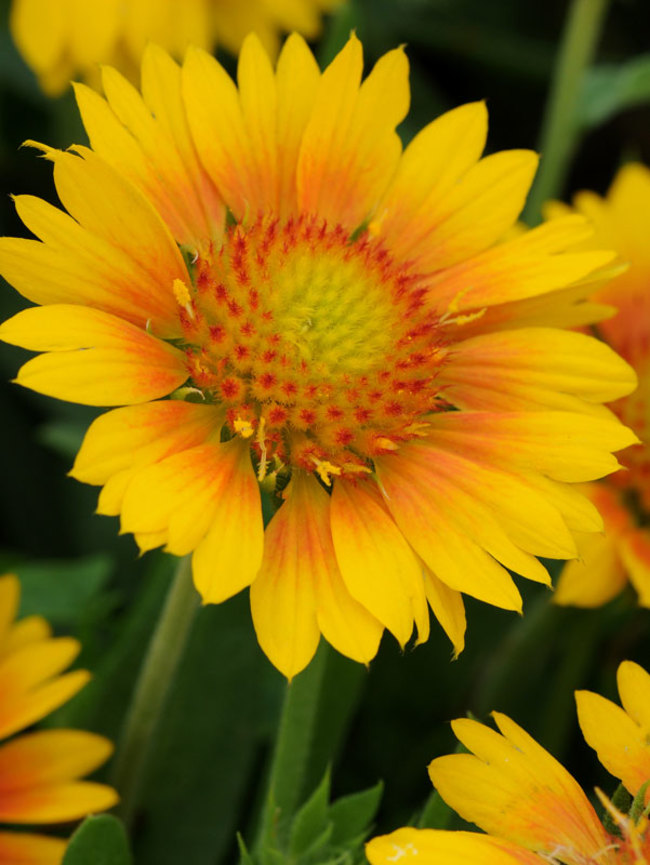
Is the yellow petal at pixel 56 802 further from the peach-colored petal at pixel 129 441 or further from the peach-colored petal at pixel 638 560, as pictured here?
the peach-colored petal at pixel 638 560

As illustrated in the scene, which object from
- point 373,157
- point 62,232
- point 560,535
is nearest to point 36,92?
point 373,157

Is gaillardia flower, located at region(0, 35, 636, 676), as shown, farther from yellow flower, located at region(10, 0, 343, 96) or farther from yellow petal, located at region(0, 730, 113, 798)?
yellow flower, located at region(10, 0, 343, 96)

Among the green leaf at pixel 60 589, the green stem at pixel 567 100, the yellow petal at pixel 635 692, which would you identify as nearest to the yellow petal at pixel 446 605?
the yellow petal at pixel 635 692

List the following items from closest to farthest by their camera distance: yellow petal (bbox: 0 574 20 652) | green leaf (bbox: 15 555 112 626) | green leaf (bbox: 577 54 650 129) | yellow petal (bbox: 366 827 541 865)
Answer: yellow petal (bbox: 366 827 541 865)
yellow petal (bbox: 0 574 20 652)
green leaf (bbox: 15 555 112 626)
green leaf (bbox: 577 54 650 129)

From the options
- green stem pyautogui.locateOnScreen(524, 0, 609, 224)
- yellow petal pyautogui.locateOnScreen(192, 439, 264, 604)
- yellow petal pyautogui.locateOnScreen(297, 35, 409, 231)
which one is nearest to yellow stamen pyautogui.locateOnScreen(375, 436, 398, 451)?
yellow petal pyautogui.locateOnScreen(192, 439, 264, 604)

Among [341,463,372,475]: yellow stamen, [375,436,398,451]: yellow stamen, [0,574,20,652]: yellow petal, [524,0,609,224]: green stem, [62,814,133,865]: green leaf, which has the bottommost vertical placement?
[62,814,133,865]: green leaf

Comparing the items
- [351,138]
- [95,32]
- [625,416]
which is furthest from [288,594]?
[95,32]
